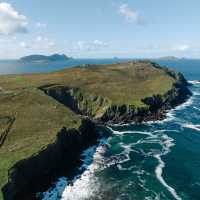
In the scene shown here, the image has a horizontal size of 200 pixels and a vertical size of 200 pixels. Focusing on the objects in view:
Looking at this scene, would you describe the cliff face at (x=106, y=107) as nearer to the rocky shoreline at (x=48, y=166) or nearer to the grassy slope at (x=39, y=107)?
the grassy slope at (x=39, y=107)

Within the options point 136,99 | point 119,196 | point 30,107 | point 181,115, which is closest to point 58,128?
point 30,107

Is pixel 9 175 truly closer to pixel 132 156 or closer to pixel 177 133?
pixel 132 156

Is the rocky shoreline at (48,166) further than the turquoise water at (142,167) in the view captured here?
No

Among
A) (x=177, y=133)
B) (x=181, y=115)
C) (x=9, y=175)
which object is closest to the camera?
(x=9, y=175)

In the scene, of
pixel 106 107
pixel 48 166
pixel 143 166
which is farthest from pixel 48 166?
pixel 106 107

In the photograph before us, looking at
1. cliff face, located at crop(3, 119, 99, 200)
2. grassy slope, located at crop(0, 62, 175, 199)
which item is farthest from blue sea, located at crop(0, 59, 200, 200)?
A: grassy slope, located at crop(0, 62, 175, 199)

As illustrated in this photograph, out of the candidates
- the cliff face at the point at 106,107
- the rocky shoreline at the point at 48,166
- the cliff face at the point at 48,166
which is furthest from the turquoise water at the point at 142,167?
the cliff face at the point at 106,107

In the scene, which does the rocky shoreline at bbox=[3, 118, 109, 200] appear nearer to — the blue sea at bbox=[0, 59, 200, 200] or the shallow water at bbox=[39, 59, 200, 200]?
the blue sea at bbox=[0, 59, 200, 200]

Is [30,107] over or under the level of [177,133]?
over
